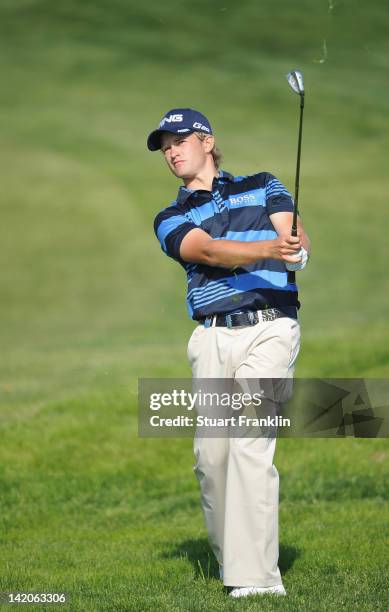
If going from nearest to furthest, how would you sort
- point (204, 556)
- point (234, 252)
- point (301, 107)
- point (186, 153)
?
point (234, 252) → point (301, 107) → point (186, 153) → point (204, 556)

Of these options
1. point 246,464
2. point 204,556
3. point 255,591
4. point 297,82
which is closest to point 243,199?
point 297,82

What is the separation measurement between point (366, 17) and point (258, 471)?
137 ft

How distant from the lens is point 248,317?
6.93 metres

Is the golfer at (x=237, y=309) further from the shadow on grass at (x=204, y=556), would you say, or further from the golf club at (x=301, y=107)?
the shadow on grass at (x=204, y=556)

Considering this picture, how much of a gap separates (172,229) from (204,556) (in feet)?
8.53

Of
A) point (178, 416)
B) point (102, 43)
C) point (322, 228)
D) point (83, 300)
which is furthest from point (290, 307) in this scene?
point (102, 43)

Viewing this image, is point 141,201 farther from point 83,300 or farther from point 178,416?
point 178,416

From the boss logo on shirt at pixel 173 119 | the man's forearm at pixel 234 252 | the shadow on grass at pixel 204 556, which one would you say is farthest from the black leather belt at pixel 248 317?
the shadow on grass at pixel 204 556

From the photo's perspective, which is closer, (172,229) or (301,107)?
(301,107)

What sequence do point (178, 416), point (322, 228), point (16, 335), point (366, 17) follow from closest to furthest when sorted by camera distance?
point (178, 416) < point (16, 335) < point (322, 228) < point (366, 17)

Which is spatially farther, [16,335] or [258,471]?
[16,335]

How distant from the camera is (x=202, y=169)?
7312 mm

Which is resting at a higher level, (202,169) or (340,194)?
(340,194)

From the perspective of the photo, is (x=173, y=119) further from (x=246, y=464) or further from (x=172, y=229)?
(x=246, y=464)
